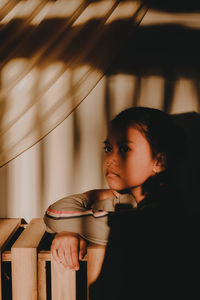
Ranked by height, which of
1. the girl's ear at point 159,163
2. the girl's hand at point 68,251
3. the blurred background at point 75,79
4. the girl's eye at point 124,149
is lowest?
the girl's hand at point 68,251

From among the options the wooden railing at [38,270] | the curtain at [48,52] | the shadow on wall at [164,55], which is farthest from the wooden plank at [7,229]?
the shadow on wall at [164,55]

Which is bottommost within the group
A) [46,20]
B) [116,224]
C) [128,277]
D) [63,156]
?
[128,277]

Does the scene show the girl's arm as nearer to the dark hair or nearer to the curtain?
the dark hair

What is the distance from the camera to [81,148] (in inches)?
45.8

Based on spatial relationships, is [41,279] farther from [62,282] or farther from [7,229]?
[7,229]

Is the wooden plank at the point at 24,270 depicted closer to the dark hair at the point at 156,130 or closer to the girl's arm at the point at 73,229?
the girl's arm at the point at 73,229

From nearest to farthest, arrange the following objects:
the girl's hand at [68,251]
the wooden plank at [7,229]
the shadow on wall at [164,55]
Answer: the girl's hand at [68,251] < the wooden plank at [7,229] < the shadow on wall at [164,55]

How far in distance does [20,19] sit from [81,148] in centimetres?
52

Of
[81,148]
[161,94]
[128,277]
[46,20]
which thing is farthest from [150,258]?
[46,20]

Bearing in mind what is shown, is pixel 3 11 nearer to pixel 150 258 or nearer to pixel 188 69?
pixel 188 69

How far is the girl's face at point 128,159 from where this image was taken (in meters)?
0.82

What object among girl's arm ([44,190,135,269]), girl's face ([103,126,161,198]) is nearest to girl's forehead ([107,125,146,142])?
girl's face ([103,126,161,198])

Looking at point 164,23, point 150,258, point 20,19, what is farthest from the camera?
point 164,23

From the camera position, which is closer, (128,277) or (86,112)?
(128,277)
